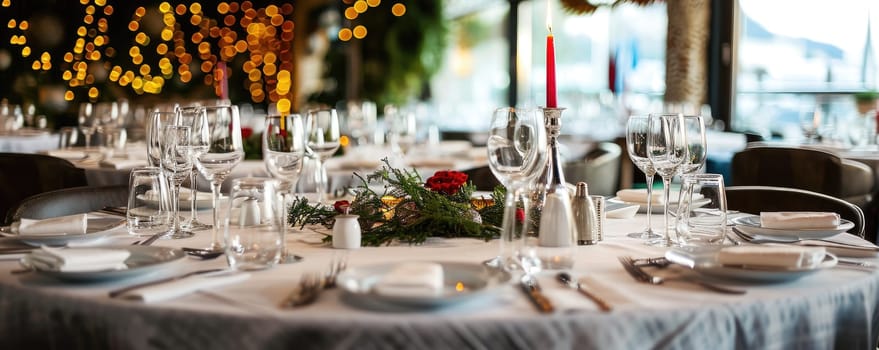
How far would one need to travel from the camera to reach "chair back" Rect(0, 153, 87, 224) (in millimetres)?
3318

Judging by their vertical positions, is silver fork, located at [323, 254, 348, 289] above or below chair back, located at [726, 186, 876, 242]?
above

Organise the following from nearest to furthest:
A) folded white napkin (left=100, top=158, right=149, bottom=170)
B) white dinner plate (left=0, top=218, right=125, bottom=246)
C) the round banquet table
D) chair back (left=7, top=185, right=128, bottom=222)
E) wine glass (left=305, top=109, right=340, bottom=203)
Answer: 1. the round banquet table
2. white dinner plate (left=0, top=218, right=125, bottom=246)
3. chair back (left=7, top=185, right=128, bottom=222)
4. wine glass (left=305, top=109, right=340, bottom=203)
5. folded white napkin (left=100, top=158, right=149, bottom=170)

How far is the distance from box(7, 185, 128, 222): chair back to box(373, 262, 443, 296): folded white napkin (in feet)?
4.18

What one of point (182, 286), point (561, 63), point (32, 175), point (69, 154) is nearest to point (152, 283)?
point (182, 286)

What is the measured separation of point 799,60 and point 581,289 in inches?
220

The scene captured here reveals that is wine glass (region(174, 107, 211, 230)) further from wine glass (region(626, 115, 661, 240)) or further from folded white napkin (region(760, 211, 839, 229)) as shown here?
folded white napkin (region(760, 211, 839, 229))

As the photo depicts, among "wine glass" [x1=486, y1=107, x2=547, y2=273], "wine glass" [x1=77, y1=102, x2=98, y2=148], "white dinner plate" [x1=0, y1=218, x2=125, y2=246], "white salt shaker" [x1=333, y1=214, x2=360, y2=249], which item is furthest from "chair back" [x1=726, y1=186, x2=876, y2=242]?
"wine glass" [x1=77, y1=102, x2=98, y2=148]

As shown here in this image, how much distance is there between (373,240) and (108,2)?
925 centimetres

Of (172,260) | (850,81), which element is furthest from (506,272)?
(850,81)

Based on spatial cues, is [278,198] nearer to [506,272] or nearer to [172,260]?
[172,260]

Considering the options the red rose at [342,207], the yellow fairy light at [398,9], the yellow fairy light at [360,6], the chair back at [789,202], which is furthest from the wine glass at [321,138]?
the yellow fairy light at [360,6]

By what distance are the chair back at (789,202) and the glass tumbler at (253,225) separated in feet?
4.64

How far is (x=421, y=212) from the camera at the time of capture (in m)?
1.81

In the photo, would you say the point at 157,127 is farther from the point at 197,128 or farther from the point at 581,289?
the point at 581,289
